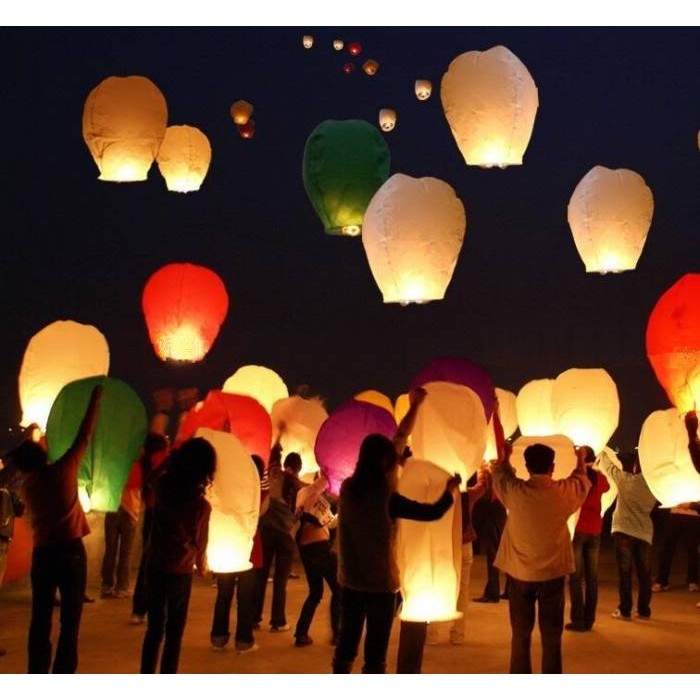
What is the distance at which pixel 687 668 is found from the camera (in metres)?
5.55

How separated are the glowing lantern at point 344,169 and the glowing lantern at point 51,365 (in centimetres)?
185

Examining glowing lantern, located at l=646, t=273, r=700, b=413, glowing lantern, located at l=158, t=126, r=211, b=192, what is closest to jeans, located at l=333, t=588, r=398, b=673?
glowing lantern, located at l=646, t=273, r=700, b=413

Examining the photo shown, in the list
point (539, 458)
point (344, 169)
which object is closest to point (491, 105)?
point (344, 169)

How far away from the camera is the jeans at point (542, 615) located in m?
4.66

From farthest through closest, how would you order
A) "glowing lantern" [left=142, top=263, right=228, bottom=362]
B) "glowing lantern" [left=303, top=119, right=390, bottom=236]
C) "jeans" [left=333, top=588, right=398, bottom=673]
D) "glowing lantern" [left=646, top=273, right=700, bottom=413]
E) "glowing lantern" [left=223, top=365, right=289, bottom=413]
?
"glowing lantern" [left=223, top=365, right=289, bottom=413] → "glowing lantern" [left=142, top=263, right=228, bottom=362] → "glowing lantern" [left=303, top=119, right=390, bottom=236] → "glowing lantern" [left=646, top=273, right=700, bottom=413] → "jeans" [left=333, top=588, right=398, bottom=673]

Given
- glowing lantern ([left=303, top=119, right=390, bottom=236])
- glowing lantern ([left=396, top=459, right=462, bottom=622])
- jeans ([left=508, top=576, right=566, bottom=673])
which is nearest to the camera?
glowing lantern ([left=396, top=459, right=462, bottom=622])

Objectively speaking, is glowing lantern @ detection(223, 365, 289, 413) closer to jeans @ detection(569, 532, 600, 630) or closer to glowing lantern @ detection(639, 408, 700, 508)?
jeans @ detection(569, 532, 600, 630)

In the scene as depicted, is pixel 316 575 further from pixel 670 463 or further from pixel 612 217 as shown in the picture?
pixel 612 217

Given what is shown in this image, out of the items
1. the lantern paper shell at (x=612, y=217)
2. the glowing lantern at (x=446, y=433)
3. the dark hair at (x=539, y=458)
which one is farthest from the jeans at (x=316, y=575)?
the lantern paper shell at (x=612, y=217)

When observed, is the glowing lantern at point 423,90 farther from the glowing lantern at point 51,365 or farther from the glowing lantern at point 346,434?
the glowing lantern at point 346,434

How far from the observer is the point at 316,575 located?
610cm

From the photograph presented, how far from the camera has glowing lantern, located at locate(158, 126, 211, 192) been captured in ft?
28.1

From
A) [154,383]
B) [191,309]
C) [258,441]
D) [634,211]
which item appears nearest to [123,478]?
[258,441]

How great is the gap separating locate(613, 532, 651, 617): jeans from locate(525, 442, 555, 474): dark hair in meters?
2.91
